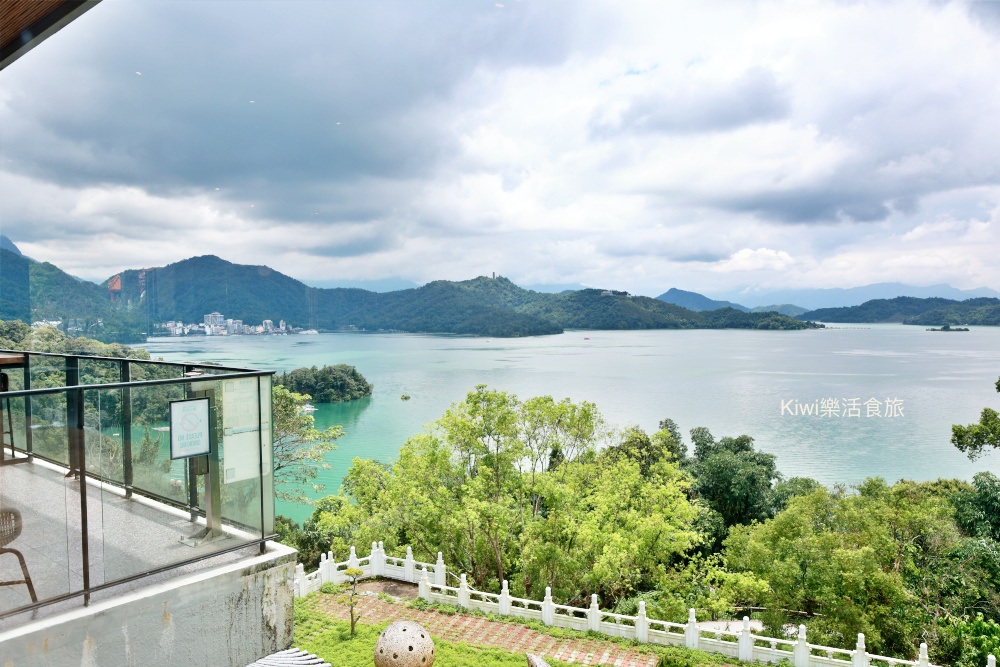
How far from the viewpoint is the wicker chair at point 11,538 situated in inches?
81.8

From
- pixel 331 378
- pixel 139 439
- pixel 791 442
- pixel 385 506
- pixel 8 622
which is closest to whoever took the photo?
pixel 8 622

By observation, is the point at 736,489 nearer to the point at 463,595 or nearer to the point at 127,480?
the point at 463,595

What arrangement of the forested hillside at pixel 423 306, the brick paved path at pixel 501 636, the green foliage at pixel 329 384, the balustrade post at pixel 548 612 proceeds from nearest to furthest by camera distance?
the brick paved path at pixel 501 636 → the balustrade post at pixel 548 612 → the green foliage at pixel 329 384 → the forested hillside at pixel 423 306

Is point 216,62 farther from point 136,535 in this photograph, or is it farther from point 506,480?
point 136,535

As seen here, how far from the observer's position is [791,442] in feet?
115

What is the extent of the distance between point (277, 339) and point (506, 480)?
50985mm

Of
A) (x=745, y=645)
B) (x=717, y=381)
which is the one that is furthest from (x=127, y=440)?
(x=717, y=381)

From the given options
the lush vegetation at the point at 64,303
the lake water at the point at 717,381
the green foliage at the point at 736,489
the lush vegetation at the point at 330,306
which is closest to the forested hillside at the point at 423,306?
the lush vegetation at the point at 330,306

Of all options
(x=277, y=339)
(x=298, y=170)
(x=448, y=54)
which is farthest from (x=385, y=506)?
(x=298, y=170)

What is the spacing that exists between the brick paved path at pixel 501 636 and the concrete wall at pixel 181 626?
182 inches

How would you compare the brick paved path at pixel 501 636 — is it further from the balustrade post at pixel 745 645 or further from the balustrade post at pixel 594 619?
the balustrade post at pixel 745 645

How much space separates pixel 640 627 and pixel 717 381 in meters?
45.7

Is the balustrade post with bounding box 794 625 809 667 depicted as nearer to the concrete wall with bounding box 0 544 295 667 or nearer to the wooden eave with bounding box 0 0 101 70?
the concrete wall with bounding box 0 544 295 667

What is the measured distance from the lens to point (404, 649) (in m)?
4.88
